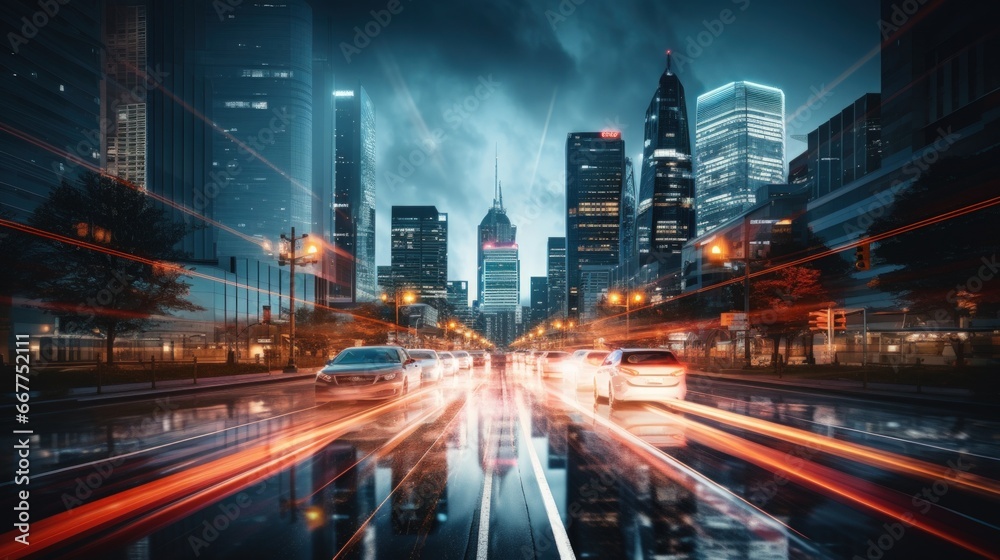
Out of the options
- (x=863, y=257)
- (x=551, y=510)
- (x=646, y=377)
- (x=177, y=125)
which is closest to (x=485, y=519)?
(x=551, y=510)

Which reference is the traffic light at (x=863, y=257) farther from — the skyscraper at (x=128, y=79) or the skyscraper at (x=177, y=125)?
the skyscraper at (x=128, y=79)

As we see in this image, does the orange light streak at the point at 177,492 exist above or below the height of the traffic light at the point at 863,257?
below

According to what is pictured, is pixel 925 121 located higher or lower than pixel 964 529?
higher

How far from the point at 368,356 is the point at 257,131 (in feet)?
594

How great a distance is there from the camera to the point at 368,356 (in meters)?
17.0

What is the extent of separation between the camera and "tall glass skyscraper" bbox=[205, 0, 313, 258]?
570ft

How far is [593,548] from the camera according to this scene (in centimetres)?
471

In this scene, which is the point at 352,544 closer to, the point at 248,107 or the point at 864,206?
the point at 864,206

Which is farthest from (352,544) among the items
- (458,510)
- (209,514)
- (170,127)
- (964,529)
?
(170,127)

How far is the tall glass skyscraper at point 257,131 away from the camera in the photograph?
17375 centimetres

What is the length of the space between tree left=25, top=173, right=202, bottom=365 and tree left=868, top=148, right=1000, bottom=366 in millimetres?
40157

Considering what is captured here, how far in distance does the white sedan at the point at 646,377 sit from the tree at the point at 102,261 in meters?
26.2

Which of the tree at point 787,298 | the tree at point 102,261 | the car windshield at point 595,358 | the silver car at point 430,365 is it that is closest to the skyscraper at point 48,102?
the tree at point 102,261

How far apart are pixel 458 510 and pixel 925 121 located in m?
77.3
